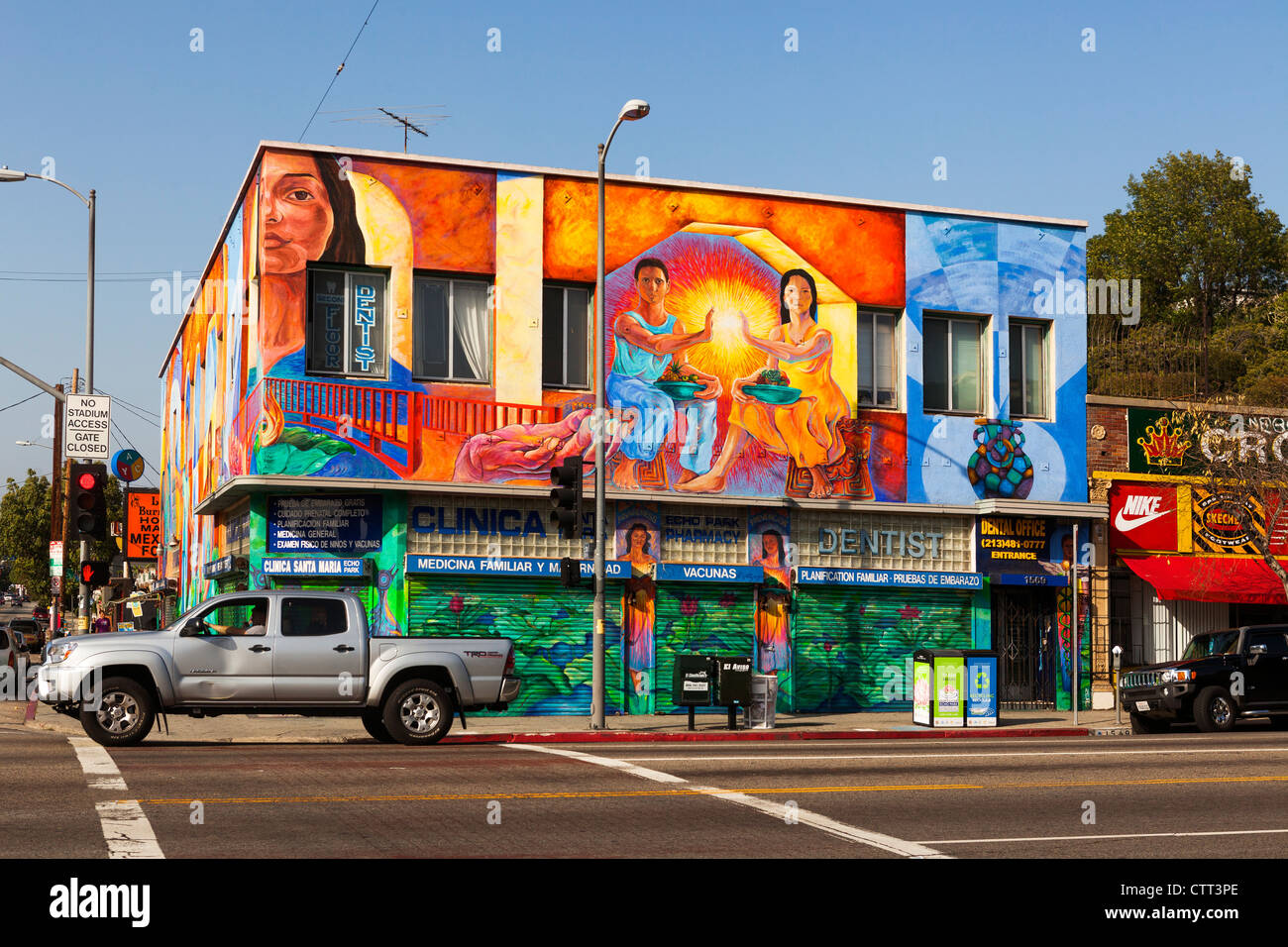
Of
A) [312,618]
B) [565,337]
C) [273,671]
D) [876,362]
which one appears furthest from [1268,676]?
[273,671]

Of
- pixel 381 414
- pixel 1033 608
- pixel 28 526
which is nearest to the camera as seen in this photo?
pixel 381 414

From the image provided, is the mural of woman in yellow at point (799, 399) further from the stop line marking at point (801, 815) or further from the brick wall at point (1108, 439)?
the stop line marking at point (801, 815)

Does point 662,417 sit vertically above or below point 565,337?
below

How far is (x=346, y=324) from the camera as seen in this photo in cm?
2703

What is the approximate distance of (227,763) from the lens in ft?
52.6

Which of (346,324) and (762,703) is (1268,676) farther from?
(346,324)

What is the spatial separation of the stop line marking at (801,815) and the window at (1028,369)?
56.0ft

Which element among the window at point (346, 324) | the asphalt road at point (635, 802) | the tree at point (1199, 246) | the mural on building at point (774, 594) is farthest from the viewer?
the tree at point (1199, 246)

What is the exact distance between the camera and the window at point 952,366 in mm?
30703

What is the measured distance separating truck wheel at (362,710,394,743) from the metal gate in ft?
48.5

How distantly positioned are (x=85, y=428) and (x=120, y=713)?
9205 millimetres

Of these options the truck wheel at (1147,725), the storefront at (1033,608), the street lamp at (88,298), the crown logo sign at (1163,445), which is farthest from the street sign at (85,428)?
the crown logo sign at (1163,445)

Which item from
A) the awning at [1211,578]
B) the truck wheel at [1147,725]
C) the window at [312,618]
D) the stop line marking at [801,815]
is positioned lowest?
the truck wheel at [1147,725]
